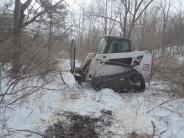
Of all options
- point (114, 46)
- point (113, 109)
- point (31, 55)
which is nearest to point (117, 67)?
point (114, 46)

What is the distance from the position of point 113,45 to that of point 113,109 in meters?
3.90

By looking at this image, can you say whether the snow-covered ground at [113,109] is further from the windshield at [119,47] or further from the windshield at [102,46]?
the windshield at [119,47]

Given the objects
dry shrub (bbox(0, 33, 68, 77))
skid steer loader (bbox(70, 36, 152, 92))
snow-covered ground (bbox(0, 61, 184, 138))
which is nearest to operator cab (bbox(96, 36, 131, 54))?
skid steer loader (bbox(70, 36, 152, 92))

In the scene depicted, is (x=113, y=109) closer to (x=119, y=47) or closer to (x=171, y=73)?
(x=119, y=47)

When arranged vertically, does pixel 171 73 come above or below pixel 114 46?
below

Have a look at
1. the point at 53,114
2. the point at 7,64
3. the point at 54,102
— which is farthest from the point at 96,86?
the point at 7,64

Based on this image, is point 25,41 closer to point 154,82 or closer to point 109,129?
point 109,129

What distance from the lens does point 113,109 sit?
938 centimetres

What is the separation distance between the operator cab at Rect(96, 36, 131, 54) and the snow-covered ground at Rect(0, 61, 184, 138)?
5.40 feet

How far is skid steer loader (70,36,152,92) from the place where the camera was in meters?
12.2

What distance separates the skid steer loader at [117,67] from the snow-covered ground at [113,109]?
429 mm

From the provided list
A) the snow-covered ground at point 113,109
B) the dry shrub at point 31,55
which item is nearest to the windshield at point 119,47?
the snow-covered ground at point 113,109

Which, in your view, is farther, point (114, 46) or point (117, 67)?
point (114, 46)

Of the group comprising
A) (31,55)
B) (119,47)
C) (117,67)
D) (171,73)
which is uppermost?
(119,47)
